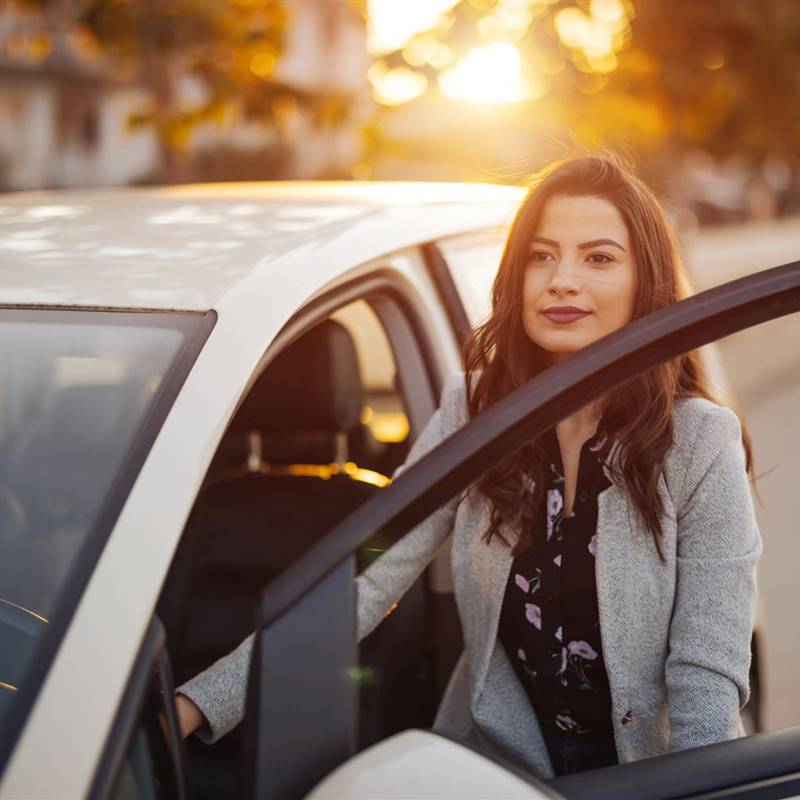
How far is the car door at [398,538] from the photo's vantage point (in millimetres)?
1351

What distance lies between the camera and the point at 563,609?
198 cm

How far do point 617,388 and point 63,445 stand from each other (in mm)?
820

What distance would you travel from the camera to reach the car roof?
1.86m

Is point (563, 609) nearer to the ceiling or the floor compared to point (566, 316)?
nearer to the floor

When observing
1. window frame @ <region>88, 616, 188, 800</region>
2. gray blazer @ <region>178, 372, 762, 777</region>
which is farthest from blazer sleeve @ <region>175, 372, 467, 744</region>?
window frame @ <region>88, 616, 188, 800</region>

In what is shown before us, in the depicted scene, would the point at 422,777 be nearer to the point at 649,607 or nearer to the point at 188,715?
the point at 188,715

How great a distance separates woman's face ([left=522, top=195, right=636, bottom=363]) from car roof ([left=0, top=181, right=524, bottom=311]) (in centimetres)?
31

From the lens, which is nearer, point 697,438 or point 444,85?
point 697,438

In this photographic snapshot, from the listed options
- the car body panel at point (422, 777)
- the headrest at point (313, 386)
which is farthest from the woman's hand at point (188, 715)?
the headrest at point (313, 386)

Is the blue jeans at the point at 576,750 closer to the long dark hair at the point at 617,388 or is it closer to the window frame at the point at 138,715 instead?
the long dark hair at the point at 617,388

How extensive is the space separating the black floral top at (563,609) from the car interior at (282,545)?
466mm

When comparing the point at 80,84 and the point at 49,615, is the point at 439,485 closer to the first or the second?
the point at 49,615

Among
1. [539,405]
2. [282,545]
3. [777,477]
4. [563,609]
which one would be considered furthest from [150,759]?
[777,477]

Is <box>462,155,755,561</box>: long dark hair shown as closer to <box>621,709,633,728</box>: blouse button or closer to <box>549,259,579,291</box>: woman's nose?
<box>549,259,579,291</box>: woman's nose
